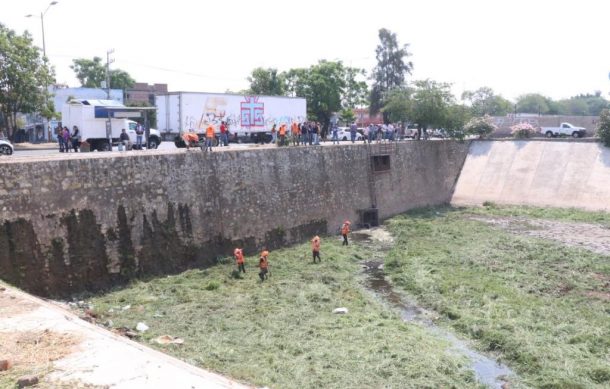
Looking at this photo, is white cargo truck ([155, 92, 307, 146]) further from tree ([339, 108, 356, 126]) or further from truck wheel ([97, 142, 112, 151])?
tree ([339, 108, 356, 126])

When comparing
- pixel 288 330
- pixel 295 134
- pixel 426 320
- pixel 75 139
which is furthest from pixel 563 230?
pixel 75 139

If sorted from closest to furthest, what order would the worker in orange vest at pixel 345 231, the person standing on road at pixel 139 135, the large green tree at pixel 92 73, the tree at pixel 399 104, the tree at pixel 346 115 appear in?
the worker in orange vest at pixel 345 231 < the person standing on road at pixel 139 135 < the tree at pixel 399 104 < the tree at pixel 346 115 < the large green tree at pixel 92 73

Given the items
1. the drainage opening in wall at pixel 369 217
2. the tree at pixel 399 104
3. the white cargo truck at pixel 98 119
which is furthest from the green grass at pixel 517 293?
the white cargo truck at pixel 98 119

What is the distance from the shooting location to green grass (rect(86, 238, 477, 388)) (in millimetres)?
11336

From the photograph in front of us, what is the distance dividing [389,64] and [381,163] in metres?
27.6

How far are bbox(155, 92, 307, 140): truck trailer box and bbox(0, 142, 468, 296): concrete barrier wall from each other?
8.36 meters

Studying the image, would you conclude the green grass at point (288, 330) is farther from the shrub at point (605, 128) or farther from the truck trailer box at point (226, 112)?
the shrub at point (605, 128)

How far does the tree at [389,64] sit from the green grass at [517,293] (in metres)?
30.2

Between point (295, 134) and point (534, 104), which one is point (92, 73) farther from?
point (534, 104)

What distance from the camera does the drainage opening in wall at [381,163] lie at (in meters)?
31.0

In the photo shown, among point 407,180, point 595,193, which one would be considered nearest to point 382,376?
point 407,180

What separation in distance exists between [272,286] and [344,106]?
45634 millimetres

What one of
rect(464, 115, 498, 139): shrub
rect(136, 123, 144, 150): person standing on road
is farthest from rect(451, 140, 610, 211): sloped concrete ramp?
rect(136, 123, 144, 150): person standing on road

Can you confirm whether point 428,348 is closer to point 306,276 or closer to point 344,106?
point 306,276
